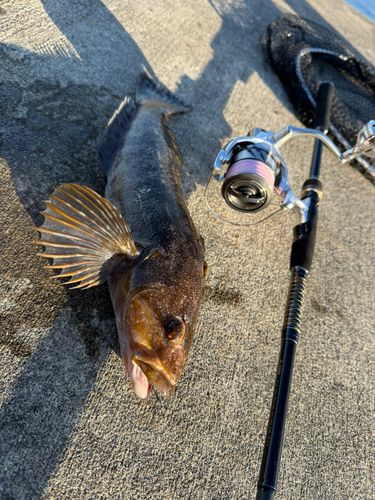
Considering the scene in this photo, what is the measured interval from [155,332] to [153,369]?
188 mm

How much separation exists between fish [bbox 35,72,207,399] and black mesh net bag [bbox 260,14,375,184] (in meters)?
2.48

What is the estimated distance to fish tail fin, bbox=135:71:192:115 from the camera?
3111 mm

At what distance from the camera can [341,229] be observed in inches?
131

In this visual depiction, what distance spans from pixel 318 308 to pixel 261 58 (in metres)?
3.75

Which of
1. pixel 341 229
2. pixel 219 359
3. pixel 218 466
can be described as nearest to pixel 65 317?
pixel 219 359

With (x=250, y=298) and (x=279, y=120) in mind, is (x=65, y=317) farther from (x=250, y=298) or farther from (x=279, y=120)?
(x=279, y=120)

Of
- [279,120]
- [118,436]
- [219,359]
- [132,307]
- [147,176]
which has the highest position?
[279,120]

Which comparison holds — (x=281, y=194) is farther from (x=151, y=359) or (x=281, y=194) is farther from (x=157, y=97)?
→ (x=157, y=97)

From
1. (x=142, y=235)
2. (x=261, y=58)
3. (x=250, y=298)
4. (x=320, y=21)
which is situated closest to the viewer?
(x=142, y=235)

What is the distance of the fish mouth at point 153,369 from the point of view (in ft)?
5.38

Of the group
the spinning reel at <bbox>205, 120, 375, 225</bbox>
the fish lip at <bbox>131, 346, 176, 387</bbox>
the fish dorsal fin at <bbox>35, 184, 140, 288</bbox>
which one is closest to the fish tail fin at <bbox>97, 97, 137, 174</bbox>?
the fish dorsal fin at <bbox>35, 184, 140, 288</bbox>

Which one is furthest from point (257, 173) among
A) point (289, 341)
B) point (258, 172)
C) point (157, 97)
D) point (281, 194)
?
point (157, 97)

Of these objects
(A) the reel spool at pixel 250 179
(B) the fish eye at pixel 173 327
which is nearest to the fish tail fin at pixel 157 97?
(A) the reel spool at pixel 250 179

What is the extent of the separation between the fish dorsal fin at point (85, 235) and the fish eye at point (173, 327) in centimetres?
50
